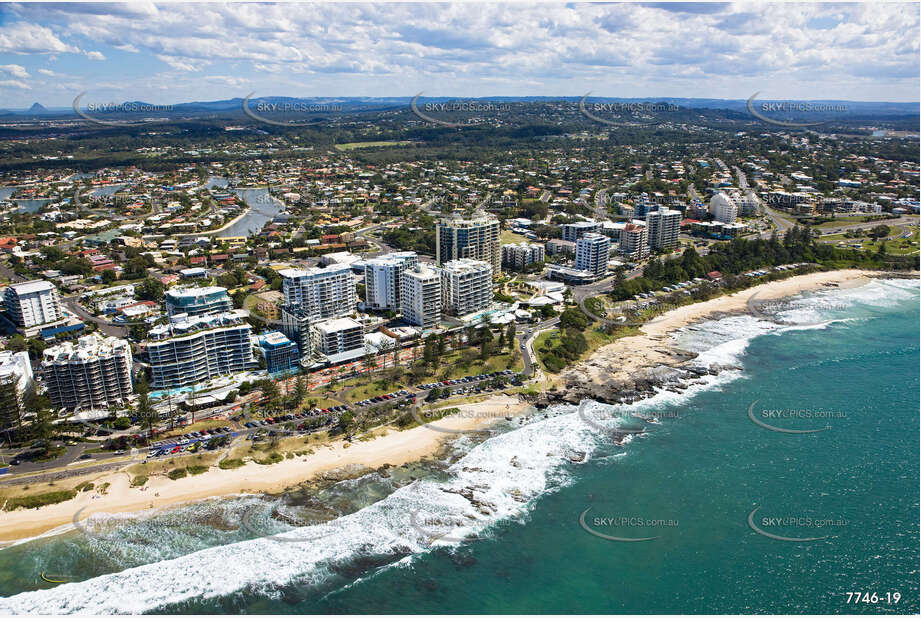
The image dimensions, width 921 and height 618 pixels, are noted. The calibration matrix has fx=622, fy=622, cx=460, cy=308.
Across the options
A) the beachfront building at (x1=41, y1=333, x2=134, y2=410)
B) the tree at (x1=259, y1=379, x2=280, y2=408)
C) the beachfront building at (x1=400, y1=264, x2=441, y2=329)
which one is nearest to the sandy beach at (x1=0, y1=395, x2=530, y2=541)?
the tree at (x1=259, y1=379, x2=280, y2=408)

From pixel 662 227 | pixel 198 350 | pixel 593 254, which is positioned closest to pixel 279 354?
pixel 198 350

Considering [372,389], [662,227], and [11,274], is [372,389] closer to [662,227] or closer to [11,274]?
[662,227]

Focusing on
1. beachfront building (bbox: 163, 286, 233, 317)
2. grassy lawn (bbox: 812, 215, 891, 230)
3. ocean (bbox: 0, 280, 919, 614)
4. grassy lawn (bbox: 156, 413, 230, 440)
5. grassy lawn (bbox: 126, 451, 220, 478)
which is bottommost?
ocean (bbox: 0, 280, 919, 614)

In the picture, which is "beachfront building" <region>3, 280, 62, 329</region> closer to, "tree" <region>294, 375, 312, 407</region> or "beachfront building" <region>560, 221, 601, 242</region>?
"tree" <region>294, 375, 312, 407</region>

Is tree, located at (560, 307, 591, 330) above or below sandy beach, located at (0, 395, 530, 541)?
above

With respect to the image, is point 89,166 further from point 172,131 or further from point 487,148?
point 487,148

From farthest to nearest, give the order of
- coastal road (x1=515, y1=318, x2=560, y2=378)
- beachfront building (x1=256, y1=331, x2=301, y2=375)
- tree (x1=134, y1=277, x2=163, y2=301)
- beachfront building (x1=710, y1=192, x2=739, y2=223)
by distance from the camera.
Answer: beachfront building (x1=710, y1=192, x2=739, y2=223) → tree (x1=134, y1=277, x2=163, y2=301) → coastal road (x1=515, y1=318, x2=560, y2=378) → beachfront building (x1=256, y1=331, x2=301, y2=375)
